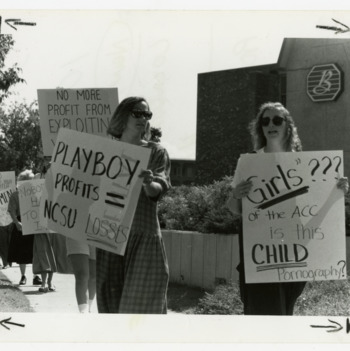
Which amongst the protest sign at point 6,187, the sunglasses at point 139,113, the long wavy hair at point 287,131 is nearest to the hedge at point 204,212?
the protest sign at point 6,187

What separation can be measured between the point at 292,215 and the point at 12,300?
4377mm

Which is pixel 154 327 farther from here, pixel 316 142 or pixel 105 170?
pixel 316 142

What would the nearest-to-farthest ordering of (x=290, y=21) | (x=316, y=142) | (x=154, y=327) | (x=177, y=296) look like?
(x=154, y=327), (x=290, y=21), (x=177, y=296), (x=316, y=142)

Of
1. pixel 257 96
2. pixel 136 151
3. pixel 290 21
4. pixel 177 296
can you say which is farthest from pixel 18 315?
pixel 257 96

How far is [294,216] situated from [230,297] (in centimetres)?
297

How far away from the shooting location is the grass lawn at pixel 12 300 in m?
8.16

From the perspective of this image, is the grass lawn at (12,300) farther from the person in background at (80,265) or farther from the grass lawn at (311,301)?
the grass lawn at (311,301)

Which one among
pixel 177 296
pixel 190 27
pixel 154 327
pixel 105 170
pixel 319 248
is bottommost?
pixel 177 296

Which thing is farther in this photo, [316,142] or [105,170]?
[316,142]

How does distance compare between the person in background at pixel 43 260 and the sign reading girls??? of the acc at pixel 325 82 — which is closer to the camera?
the person in background at pixel 43 260

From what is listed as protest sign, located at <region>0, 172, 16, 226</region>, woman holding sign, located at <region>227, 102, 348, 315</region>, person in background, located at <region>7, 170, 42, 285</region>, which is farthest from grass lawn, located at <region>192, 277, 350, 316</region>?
protest sign, located at <region>0, 172, 16, 226</region>

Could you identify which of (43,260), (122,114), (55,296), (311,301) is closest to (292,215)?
(122,114)

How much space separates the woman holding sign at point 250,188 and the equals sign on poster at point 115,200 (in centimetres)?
72

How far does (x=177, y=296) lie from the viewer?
400 inches
